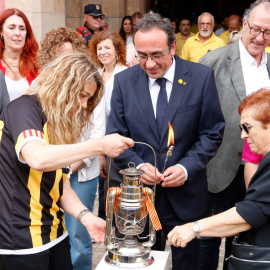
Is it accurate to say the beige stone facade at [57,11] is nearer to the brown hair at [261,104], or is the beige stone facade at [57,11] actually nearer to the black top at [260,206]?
the brown hair at [261,104]

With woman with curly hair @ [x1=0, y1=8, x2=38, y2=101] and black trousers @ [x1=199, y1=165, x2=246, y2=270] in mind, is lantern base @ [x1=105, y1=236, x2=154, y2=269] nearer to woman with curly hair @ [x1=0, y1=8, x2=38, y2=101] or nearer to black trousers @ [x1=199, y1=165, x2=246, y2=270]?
black trousers @ [x1=199, y1=165, x2=246, y2=270]

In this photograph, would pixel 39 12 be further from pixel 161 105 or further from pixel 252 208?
pixel 252 208

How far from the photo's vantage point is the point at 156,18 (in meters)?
3.09

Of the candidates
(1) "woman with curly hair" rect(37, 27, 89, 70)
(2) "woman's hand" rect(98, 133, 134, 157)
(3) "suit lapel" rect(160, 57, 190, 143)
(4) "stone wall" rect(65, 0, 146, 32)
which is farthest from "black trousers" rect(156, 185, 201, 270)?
(4) "stone wall" rect(65, 0, 146, 32)

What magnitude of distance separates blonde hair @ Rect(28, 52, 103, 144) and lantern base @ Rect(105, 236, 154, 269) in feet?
2.00

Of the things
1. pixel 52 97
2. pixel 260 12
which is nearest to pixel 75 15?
pixel 260 12

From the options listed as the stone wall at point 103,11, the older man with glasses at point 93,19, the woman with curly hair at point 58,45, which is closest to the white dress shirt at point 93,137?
the woman with curly hair at point 58,45

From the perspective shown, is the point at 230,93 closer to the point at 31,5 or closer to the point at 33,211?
the point at 33,211

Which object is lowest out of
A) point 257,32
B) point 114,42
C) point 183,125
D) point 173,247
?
point 173,247

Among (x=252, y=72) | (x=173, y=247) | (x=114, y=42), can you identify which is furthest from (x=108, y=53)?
(x=173, y=247)

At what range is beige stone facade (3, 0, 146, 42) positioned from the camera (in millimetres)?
7597

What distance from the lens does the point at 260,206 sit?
2.34 m

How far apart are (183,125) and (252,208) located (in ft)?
2.82

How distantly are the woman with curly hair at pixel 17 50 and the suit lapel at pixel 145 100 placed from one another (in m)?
1.45
